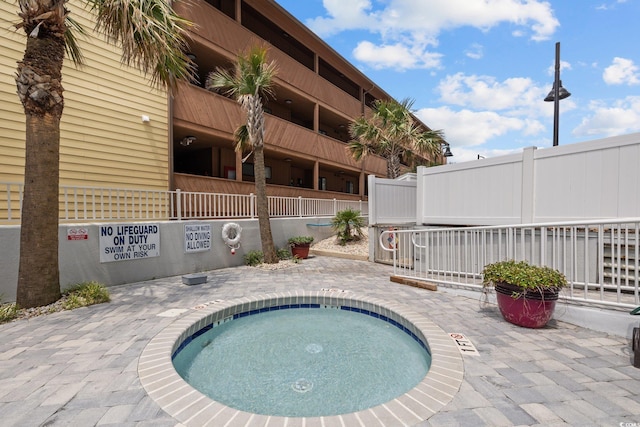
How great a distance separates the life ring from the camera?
27.9 ft

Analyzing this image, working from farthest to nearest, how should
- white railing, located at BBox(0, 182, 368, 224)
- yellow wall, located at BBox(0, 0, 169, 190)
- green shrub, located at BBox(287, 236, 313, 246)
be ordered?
green shrub, located at BBox(287, 236, 313, 246) < yellow wall, located at BBox(0, 0, 169, 190) < white railing, located at BBox(0, 182, 368, 224)

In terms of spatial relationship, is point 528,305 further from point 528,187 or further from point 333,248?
point 333,248

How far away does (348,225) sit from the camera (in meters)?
11.6

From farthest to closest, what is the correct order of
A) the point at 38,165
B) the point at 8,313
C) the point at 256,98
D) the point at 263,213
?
1. the point at 263,213
2. the point at 256,98
3. the point at 38,165
4. the point at 8,313

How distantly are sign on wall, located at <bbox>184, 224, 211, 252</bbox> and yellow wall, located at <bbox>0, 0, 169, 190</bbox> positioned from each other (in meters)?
2.49

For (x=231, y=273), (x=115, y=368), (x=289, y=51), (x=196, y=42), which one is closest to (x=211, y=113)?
(x=196, y=42)

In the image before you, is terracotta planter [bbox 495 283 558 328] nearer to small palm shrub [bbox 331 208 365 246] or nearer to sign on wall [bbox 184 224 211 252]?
sign on wall [bbox 184 224 211 252]

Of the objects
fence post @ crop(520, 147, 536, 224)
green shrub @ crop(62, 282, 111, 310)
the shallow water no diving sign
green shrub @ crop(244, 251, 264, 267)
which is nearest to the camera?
the shallow water no diving sign

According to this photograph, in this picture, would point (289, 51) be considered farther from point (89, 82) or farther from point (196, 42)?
point (89, 82)

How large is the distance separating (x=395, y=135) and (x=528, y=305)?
1011 cm

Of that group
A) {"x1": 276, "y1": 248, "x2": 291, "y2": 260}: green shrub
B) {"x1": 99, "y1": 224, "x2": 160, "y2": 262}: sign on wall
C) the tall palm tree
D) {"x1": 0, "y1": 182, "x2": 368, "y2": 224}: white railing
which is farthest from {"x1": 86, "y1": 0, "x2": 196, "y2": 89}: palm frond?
the tall palm tree

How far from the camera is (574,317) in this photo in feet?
13.1

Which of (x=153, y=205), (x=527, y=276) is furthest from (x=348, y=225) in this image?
(x=527, y=276)

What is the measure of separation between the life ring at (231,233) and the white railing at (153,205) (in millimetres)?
508
